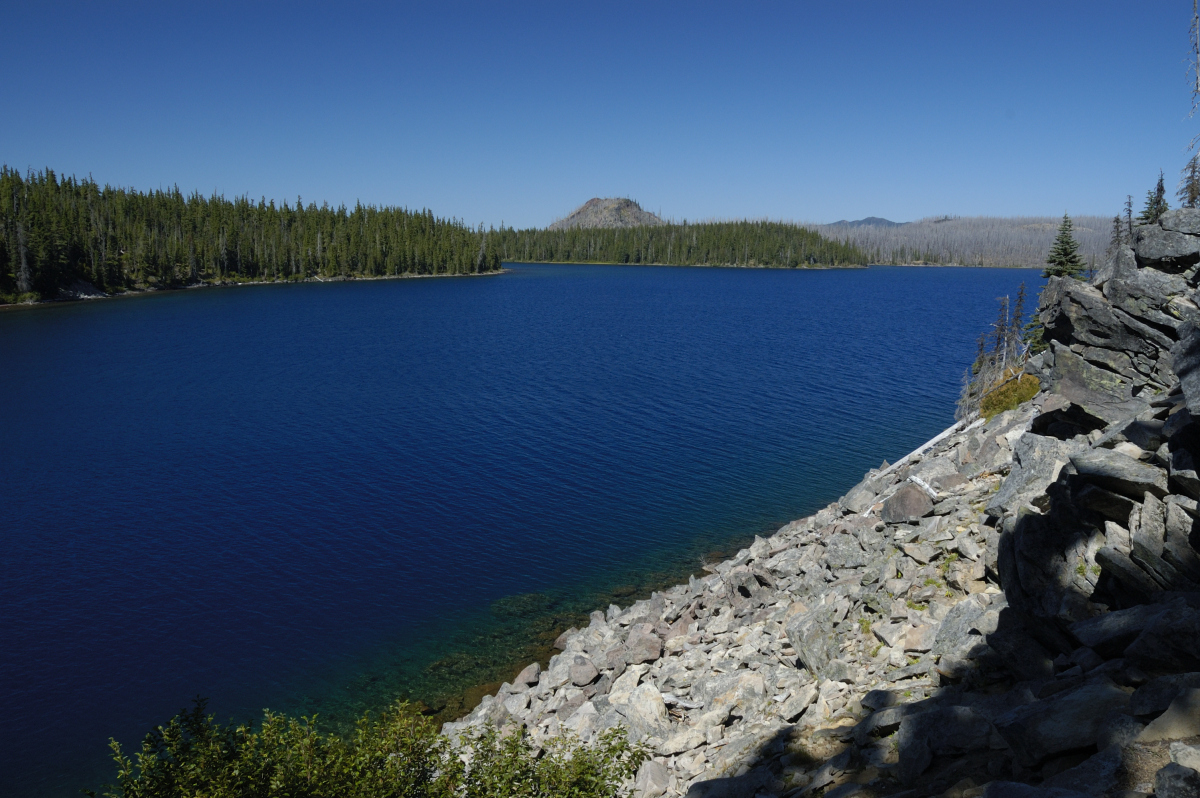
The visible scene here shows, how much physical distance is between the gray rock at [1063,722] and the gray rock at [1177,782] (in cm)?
200

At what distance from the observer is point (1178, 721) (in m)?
7.61

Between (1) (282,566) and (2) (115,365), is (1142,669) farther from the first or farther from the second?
(2) (115,365)

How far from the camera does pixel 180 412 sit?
58.0 meters

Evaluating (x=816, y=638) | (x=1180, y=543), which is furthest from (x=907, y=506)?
(x=1180, y=543)

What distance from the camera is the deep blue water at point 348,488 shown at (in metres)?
26.8

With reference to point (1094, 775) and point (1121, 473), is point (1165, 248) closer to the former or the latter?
point (1121, 473)

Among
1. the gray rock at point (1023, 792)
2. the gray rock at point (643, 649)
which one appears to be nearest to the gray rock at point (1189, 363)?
the gray rock at point (1023, 792)

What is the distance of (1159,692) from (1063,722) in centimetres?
103

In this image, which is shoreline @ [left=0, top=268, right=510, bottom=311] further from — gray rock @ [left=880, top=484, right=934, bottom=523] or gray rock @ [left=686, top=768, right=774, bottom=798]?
gray rock @ [left=686, top=768, right=774, bottom=798]

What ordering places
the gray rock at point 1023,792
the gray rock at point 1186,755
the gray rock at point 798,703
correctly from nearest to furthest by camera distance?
the gray rock at point 1186,755 → the gray rock at point 1023,792 → the gray rock at point 798,703

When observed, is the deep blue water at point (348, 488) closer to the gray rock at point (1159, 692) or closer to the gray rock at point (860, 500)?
the gray rock at point (860, 500)

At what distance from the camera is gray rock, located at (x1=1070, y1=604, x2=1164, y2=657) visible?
1012cm

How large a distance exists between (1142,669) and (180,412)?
61.7 metres

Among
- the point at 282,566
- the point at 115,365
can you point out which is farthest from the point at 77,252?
the point at 282,566
